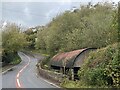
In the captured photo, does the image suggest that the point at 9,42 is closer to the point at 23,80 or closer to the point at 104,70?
the point at 23,80

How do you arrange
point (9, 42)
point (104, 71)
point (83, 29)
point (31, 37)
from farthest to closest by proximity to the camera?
point (31, 37)
point (9, 42)
point (83, 29)
point (104, 71)

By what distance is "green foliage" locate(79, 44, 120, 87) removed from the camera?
19.3m

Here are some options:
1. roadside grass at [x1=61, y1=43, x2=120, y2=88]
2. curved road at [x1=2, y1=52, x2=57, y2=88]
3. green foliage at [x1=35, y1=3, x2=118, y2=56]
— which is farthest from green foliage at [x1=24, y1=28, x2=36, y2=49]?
roadside grass at [x1=61, y1=43, x2=120, y2=88]

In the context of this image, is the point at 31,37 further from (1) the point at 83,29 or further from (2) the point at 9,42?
(1) the point at 83,29

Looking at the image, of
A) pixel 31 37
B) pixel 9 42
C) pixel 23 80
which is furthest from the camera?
pixel 31 37

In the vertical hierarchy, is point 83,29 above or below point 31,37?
above

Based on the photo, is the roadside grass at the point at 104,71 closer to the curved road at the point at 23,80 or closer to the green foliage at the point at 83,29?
the curved road at the point at 23,80

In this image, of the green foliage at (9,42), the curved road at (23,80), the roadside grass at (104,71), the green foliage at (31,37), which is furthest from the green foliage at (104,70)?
the green foliage at (31,37)

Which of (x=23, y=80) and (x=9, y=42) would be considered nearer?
(x=23, y=80)

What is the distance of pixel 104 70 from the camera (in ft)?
65.1

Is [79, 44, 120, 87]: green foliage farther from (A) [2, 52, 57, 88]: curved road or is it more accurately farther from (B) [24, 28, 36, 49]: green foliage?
(B) [24, 28, 36, 49]: green foliage

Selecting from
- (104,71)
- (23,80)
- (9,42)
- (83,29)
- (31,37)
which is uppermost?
(83,29)

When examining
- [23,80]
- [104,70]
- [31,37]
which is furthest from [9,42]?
[104,70]

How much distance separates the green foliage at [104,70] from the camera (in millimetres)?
19281
